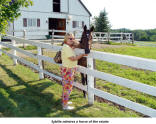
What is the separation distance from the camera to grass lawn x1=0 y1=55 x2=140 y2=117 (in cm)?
437

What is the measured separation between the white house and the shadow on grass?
1825 cm

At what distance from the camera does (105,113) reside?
4445 millimetres

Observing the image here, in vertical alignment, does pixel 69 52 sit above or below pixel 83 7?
below

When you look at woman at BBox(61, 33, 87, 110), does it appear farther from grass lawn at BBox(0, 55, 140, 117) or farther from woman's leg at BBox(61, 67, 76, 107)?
grass lawn at BBox(0, 55, 140, 117)

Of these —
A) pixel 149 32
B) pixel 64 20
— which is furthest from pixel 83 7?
pixel 149 32

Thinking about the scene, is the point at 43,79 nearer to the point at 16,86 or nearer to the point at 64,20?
the point at 16,86

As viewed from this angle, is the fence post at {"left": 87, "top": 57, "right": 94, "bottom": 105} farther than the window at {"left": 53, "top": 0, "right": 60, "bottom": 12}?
No

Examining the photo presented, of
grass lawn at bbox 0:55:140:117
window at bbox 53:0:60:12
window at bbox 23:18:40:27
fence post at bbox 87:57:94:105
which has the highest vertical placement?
window at bbox 53:0:60:12

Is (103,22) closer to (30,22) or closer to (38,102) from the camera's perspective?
(30,22)

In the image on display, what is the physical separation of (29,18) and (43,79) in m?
20.3

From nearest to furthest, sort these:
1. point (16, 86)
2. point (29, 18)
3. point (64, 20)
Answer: point (16, 86)
point (29, 18)
point (64, 20)

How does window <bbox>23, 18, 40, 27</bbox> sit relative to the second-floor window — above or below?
below

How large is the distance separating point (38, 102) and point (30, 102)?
200 millimetres

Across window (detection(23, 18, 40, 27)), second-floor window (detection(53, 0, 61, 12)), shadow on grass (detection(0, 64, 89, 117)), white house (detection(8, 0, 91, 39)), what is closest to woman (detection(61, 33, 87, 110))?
shadow on grass (detection(0, 64, 89, 117))
